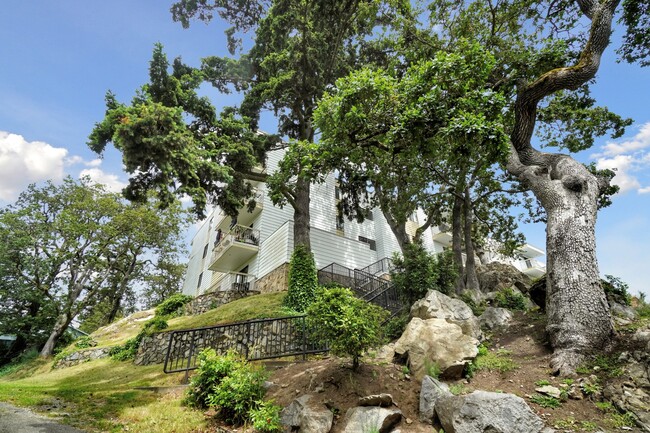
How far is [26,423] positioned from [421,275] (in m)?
9.75

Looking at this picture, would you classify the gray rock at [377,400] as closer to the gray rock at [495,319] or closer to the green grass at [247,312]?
the gray rock at [495,319]

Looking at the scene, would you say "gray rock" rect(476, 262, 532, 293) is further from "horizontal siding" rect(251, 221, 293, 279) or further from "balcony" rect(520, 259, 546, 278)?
"balcony" rect(520, 259, 546, 278)

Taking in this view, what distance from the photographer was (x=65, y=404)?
702 centimetres

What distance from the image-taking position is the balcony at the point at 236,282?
67.3 feet

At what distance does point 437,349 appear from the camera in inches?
241

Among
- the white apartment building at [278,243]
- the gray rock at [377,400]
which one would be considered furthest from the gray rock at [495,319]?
the white apartment building at [278,243]

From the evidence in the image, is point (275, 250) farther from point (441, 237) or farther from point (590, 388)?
point (441, 237)

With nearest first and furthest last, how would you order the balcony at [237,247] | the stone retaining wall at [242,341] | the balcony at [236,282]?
the stone retaining wall at [242,341]
the balcony at [236,282]
the balcony at [237,247]

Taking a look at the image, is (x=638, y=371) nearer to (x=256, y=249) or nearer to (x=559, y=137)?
(x=559, y=137)

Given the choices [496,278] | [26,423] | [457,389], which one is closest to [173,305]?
[26,423]

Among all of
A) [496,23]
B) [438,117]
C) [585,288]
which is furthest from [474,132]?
[496,23]

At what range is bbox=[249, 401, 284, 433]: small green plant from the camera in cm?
511

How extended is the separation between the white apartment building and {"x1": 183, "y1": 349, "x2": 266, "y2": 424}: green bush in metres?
10.8

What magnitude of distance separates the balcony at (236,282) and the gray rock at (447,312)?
13.7 m
